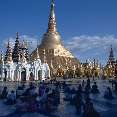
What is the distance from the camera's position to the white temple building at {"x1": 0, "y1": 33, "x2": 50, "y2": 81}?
44.6m

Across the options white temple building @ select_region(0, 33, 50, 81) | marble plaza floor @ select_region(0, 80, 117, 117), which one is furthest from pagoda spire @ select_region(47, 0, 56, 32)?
marble plaza floor @ select_region(0, 80, 117, 117)

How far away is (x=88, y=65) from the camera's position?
2061 inches

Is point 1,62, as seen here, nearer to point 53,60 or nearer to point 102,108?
point 53,60

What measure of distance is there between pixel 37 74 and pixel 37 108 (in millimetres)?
28233

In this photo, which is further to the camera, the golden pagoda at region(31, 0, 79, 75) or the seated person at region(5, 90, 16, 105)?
the golden pagoda at region(31, 0, 79, 75)

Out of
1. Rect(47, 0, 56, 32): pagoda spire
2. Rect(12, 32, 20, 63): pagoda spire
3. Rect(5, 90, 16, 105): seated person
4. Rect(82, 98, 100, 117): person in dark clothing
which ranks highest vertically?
Rect(47, 0, 56, 32): pagoda spire

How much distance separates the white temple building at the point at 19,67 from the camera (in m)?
44.6

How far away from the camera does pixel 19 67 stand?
150 feet

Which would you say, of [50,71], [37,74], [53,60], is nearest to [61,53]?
[53,60]

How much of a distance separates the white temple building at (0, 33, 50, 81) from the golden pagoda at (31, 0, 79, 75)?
4.29m

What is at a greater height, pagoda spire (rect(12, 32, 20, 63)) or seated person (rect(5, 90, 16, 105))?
pagoda spire (rect(12, 32, 20, 63))

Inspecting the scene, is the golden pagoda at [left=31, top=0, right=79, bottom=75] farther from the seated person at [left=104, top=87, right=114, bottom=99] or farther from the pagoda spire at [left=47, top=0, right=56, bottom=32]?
the seated person at [left=104, top=87, right=114, bottom=99]

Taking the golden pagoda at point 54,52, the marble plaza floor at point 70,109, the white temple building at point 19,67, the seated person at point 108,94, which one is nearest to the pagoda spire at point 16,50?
the white temple building at point 19,67

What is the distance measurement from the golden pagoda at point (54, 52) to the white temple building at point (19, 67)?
4293 mm
